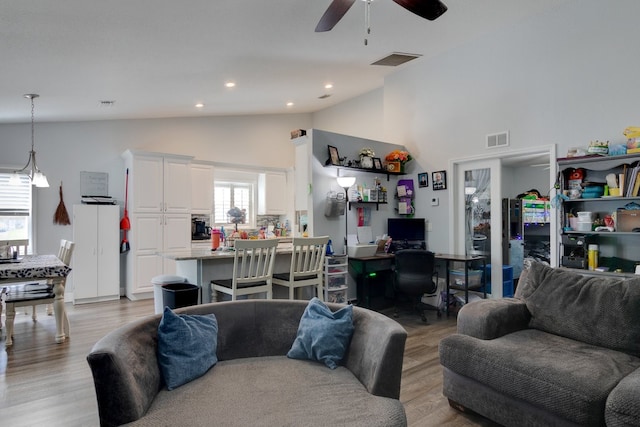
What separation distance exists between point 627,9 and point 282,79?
4.00m

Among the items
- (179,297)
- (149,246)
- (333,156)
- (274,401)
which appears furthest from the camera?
(149,246)

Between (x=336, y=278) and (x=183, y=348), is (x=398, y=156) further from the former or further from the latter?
(x=183, y=348)

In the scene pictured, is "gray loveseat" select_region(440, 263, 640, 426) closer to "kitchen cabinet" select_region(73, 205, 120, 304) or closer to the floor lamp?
the floor lamp

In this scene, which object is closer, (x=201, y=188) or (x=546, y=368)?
(x=546, y=368)

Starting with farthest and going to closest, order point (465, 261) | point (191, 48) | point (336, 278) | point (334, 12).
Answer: point (336, 278), point (465, 261), point (191, 48), point (334, 12)

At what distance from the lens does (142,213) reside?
238 inches

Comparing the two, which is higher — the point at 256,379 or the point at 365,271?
the point at 365,271

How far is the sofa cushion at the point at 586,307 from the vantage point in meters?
2.31

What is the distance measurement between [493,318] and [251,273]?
219cm

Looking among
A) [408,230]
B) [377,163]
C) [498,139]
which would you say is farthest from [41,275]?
[498,139]

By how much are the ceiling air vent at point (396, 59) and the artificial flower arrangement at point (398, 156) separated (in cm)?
129

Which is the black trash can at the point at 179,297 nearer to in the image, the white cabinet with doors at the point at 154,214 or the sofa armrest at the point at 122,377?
the sofa armrest at the point at 122,377

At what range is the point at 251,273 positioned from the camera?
377 centimetres

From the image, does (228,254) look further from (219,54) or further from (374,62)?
(374,62)
